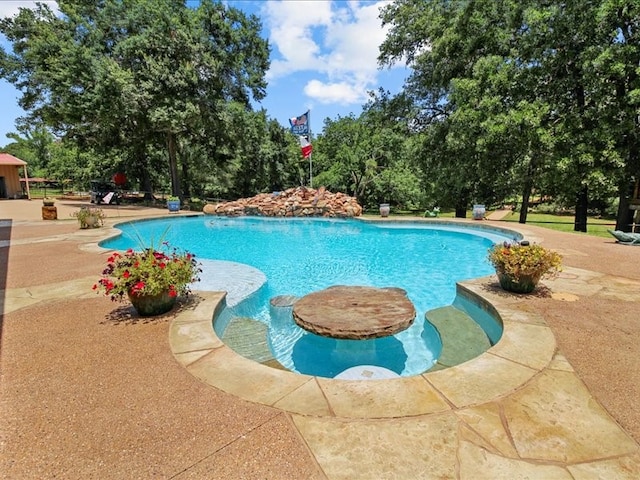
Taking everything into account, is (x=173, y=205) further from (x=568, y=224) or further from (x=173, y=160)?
(x=568, y=224)

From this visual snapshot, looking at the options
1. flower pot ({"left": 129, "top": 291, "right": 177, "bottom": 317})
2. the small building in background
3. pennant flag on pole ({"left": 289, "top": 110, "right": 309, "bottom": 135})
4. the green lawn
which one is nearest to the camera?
flower pot ({"left": 129, "top": 291, "right": 177, "bottom": 317})

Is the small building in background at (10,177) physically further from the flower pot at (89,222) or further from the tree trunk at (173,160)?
the flower pot at (89,222)

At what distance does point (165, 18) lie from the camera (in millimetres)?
17047

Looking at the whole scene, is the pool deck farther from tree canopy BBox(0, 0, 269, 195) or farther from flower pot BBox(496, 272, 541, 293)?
tree canopy BBox(0, 0, 269, 195)

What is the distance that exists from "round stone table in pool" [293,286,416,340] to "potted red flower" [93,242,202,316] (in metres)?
1.47

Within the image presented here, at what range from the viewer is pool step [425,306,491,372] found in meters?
3.83

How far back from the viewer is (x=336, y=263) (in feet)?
28.7

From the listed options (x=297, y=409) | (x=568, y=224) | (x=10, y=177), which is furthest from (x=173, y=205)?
(x=568, y=224)

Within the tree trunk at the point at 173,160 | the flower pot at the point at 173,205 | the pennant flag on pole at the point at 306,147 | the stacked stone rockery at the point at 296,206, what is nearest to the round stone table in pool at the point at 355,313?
the stacked stone rockery at the point at 296,206

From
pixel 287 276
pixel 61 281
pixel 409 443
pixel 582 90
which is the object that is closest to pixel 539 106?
pixel 582 90

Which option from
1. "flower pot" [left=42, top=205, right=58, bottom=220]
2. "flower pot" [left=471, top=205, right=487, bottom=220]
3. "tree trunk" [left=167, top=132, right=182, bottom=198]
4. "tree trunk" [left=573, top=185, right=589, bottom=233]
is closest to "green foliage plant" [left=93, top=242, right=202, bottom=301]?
"flower pot" [left=42, top=205, right=58, bottom=220]

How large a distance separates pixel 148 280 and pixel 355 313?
2.37 metres

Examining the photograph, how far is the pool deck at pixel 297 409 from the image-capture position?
6.11 feet

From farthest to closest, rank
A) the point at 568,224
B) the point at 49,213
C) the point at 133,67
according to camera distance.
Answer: the point at 568,224 → the point at 133,67 → the point at 49,213
